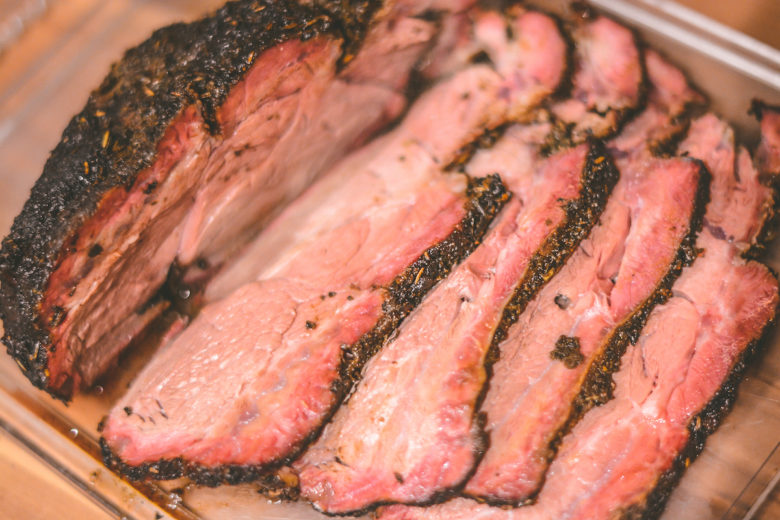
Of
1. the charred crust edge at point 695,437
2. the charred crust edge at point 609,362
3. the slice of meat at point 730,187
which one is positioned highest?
the slice of meat at point 730,187

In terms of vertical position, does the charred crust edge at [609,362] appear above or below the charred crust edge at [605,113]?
below

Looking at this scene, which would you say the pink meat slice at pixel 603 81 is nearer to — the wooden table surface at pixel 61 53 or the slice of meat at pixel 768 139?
the slice of meat at pixel 768 139

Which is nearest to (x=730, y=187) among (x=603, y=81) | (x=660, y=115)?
(x=660, y=115)

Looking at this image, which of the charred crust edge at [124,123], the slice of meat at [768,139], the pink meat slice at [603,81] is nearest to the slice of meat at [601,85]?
the pink meat slice at [603,81]

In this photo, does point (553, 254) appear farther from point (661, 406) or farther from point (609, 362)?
point (661, 406)

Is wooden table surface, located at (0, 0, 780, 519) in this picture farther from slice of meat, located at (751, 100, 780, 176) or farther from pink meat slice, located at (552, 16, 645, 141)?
pink meat slice, located at (552, 16, 645, 141)

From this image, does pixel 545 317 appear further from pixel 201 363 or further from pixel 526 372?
pixel 201 363

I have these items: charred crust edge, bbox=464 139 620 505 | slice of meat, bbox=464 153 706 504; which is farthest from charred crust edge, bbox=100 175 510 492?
slice of meat, bbox=464 153 706 504
